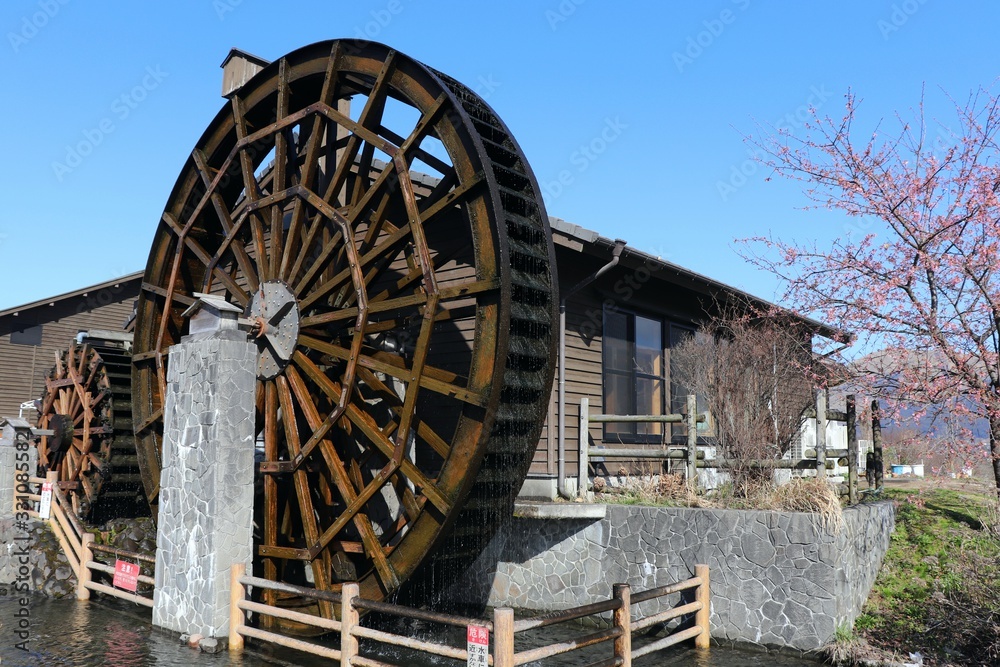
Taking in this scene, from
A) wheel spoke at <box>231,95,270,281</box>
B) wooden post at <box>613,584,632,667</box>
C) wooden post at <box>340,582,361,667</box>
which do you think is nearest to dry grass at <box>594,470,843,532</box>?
wooden post at <box>613,584,632,667</box>

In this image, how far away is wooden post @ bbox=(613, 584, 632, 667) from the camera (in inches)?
236

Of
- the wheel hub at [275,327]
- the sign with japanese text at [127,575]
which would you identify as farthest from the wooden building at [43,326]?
the wheel hub at [275,327]

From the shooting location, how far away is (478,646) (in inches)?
204

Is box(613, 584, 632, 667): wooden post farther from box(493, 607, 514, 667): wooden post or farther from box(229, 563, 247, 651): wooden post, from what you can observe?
box(229, 563, 247, 651): wooden post

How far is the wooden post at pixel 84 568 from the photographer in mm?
9336

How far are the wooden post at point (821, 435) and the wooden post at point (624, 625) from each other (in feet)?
10.5

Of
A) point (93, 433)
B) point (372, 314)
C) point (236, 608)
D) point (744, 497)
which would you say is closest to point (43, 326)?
point (93, 433)

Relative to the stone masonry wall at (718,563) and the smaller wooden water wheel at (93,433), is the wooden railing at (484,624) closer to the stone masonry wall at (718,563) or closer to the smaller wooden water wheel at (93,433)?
the stone masonry wall at (718,563)

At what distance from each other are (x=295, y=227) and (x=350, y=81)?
1742mm

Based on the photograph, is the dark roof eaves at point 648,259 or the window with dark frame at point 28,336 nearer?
the dark roof eaves at point 648,259

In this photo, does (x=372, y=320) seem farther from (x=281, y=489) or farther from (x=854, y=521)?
(x=854, y=521)

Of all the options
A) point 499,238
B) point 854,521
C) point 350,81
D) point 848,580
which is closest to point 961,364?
point 854,521

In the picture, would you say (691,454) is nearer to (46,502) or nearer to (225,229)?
(225,229)

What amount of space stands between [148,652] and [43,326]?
1691 centimetres
